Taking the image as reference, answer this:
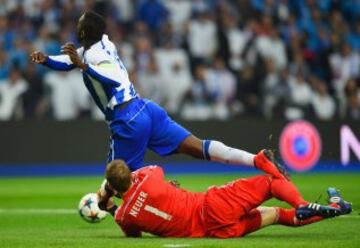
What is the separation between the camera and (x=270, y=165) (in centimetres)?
1023

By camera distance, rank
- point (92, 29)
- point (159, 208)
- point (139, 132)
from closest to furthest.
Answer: point (159, 208) → point (139, 132) → point (92, 29)

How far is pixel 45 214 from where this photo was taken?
14094mm

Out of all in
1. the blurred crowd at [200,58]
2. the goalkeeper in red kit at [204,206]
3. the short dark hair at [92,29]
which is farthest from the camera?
the blurred crowd at [200,58]

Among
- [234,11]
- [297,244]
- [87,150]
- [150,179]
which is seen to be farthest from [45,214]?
[234,11]

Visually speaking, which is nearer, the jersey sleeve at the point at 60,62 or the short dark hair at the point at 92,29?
the jersey sleeve at the point at 60,62

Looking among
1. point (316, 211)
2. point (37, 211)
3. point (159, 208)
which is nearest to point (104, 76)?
point (159, 208)

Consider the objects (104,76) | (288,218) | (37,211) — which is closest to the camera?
(288,218)

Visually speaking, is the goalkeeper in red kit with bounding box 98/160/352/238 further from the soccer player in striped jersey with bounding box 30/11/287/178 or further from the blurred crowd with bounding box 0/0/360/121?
the blurred crowd with bounding box 0/0/360/121

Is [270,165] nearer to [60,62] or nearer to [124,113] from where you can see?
[124,113]

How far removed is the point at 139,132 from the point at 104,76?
0.74 meters

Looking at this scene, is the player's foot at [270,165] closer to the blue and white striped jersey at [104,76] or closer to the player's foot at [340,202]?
the player's foot at [340,202]

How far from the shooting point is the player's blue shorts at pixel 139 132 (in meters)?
11.4

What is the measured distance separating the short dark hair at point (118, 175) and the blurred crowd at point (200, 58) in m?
12.5

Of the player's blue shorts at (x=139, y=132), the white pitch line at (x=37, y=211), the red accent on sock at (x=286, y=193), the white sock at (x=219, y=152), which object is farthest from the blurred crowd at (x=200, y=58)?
the red accent on sock at (x=286, y=193)
